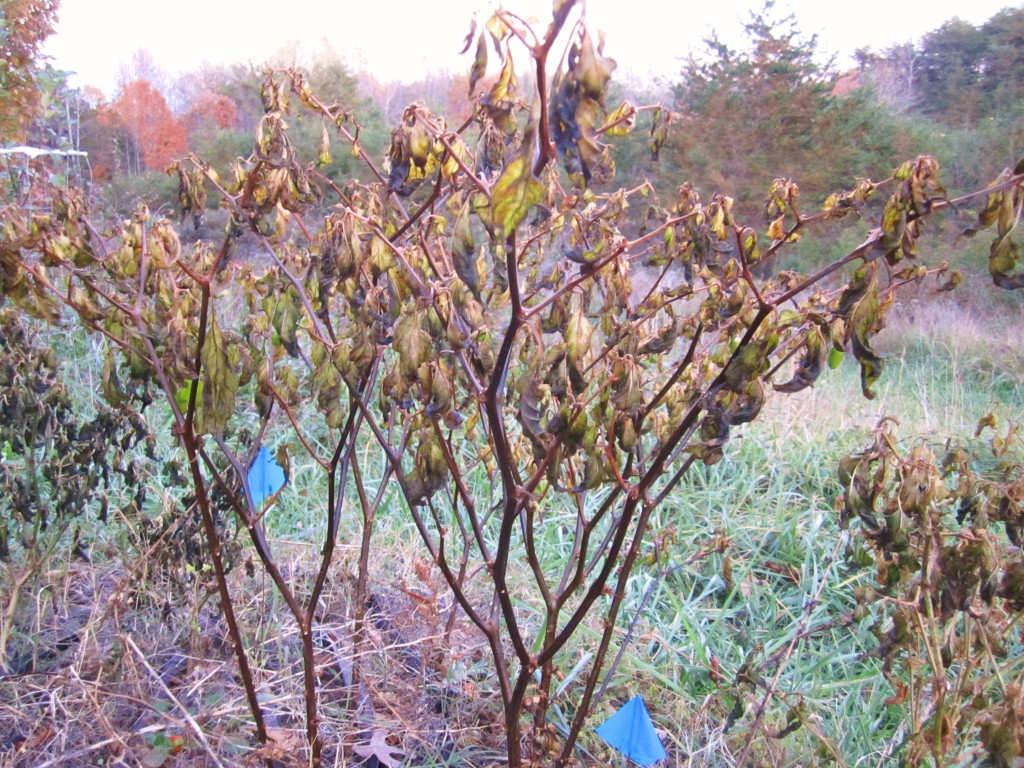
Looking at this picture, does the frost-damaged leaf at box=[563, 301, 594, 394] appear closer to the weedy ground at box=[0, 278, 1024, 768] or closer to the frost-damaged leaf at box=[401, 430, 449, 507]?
the frost-damaged leaf at box=[401, 430, 449, 507]

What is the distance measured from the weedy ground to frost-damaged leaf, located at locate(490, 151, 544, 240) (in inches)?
41.2

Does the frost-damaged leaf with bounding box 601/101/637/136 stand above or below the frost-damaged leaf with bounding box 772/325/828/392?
above

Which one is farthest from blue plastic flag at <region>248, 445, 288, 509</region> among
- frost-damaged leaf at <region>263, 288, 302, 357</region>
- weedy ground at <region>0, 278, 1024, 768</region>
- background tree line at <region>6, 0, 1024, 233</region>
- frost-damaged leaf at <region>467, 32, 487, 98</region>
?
background tree line at <region>6, 0, 1024, 233</region>

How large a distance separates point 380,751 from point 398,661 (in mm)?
287

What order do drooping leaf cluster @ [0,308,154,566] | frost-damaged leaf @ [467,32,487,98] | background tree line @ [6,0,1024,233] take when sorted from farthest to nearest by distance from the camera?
background tree line @ [6,0,1024,233] → drooping leaf cluster @ [0,308,154,566] → frost-damaged leaf @ [467,32,487,98]

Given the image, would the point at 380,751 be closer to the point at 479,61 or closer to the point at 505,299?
the point at 505,299

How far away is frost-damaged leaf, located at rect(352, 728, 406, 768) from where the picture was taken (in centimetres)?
158

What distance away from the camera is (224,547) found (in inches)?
73.8

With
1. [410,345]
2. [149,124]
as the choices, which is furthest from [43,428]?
[149,124]

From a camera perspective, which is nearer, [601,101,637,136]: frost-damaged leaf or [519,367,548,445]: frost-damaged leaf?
[519,367,548,445]: frost-damaged leaf

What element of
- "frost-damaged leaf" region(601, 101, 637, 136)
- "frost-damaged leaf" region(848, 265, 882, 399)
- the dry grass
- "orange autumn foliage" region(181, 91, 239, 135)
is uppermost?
"orange autumn foliage" region(181, 91, 239, 135)

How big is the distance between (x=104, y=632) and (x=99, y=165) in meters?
15.0

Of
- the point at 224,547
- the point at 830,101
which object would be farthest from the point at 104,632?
the point at 830,101

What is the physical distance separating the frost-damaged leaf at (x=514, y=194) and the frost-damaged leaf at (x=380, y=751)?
130 centimetres
